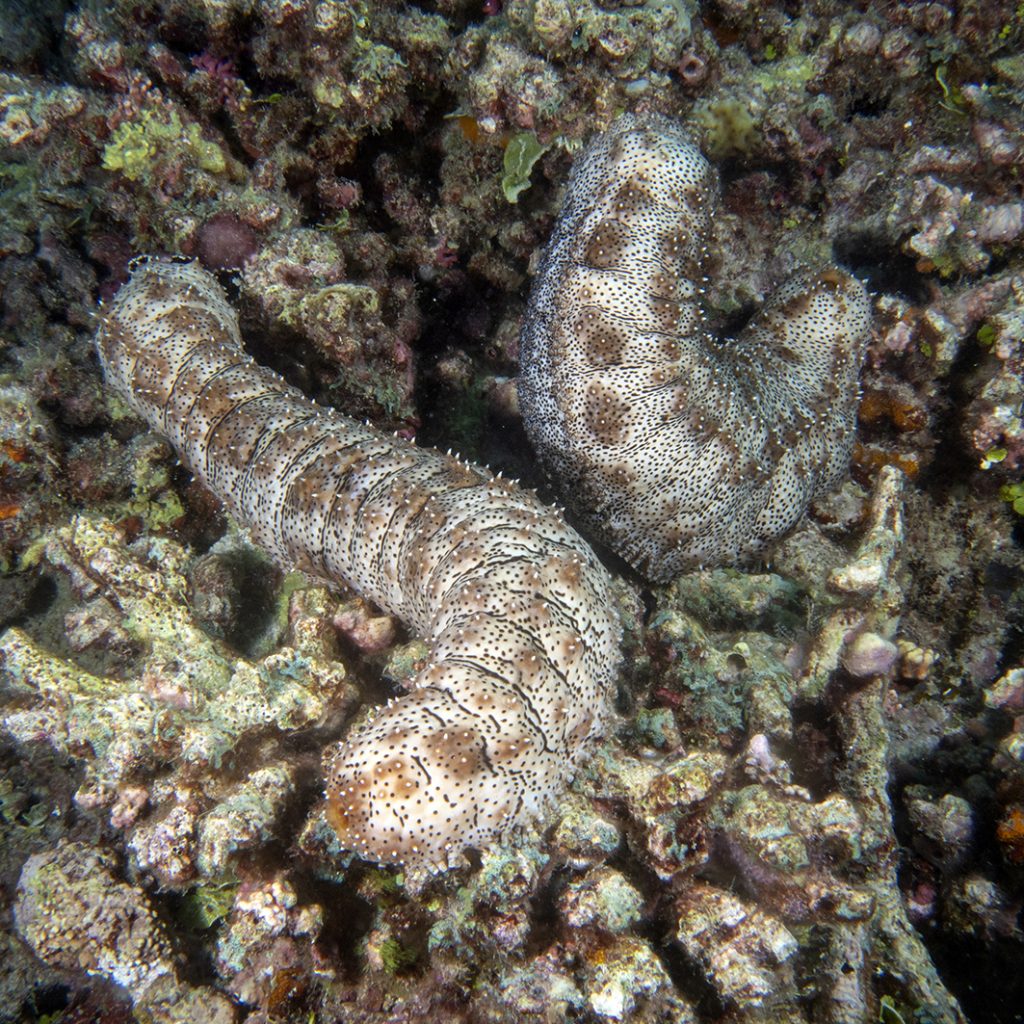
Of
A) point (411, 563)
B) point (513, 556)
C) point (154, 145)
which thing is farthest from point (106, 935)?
point (154, 145)

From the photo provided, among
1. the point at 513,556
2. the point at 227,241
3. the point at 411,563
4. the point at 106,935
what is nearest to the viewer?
the point at 106,935

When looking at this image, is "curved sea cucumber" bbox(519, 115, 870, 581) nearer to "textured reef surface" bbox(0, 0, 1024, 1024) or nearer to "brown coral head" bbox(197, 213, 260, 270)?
"textured reef surface" bbox(0, 0, 1024, 1024)

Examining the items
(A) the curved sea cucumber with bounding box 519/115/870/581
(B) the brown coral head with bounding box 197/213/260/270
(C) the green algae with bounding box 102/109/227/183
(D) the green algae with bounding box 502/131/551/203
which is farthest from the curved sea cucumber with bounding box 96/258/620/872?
(D) the green algae with bounding box 502/131/551/203

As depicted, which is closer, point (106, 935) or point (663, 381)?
point (106, 935)

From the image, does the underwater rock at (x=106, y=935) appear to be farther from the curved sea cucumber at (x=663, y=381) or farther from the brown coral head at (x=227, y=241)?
the brown coral head at (x=227, y=241)

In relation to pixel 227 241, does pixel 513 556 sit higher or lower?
lower

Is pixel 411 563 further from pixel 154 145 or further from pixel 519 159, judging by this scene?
pixel 154 145

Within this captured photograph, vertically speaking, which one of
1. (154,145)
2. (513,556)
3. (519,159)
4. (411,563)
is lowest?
(411,563)
